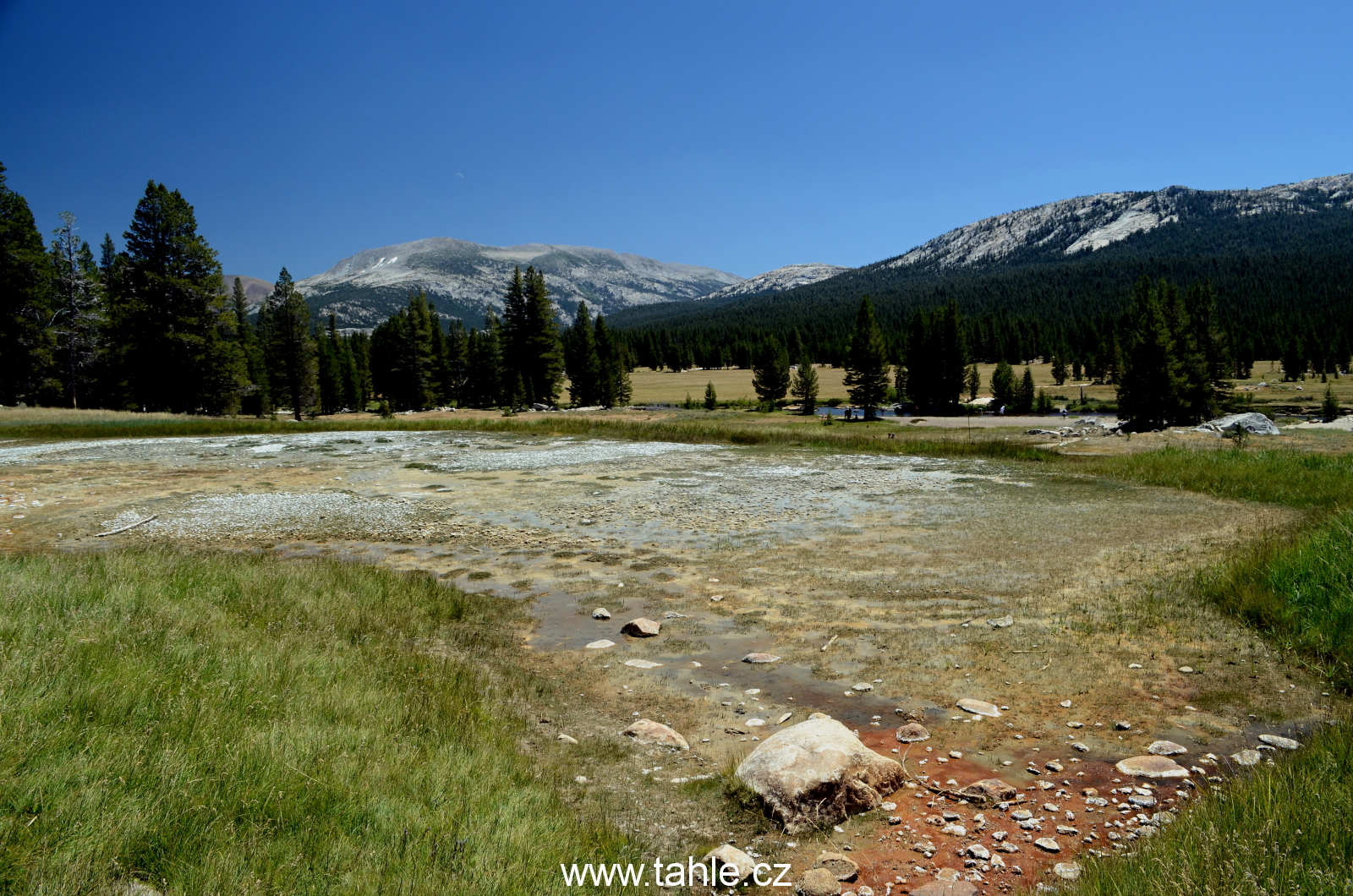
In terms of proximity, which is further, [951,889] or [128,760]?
[951,889]

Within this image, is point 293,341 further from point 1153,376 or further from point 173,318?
point 1153,376

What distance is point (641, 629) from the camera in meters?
9.71

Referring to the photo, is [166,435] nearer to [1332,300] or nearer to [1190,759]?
[1190,759]

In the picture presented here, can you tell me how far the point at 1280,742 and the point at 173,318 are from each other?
60446 millimetres

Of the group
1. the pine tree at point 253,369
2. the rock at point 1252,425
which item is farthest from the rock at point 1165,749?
the pine tree at point 253,369

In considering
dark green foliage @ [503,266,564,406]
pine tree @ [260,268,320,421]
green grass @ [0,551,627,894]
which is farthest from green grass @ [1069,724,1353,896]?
dark green foliage @ [503,266,564,406]

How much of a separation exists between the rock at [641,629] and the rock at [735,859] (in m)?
4.97

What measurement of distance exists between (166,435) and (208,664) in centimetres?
4149

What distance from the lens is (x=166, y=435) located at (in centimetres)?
3909

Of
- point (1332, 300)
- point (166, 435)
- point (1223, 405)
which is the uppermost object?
point (1332, 300)

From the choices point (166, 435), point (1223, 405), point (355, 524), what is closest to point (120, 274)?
A: point (166, 435)

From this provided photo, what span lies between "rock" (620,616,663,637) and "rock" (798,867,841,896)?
5284 mm

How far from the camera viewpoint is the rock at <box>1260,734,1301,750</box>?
235 inches

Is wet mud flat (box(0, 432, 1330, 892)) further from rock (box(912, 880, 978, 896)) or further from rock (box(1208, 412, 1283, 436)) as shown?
rock (box(1208, 412, 1283, 436))
